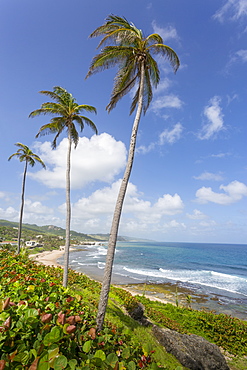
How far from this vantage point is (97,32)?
8.87 metres

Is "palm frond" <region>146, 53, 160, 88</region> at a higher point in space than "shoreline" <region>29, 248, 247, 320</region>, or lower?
higher

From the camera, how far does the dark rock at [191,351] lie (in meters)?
8.23

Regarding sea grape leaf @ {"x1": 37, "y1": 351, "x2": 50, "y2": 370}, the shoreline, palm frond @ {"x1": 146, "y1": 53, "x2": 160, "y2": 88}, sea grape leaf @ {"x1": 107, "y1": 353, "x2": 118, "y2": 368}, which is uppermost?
palm frond @ {"x1": 146, "y1": 53, "x2": 160, "y2": 88}

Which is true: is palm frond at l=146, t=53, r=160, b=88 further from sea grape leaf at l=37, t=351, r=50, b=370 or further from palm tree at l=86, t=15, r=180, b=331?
sea grape leaf at l=37, t=351, r=50, b=370

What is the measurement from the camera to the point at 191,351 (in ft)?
29.2

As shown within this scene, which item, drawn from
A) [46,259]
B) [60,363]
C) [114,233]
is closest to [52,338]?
[60,363]

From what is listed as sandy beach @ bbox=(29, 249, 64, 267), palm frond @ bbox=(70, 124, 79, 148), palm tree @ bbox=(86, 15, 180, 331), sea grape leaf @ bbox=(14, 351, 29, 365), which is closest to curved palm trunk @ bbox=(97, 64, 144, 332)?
palm tree @ bbox=(86, 15, 180, 331)

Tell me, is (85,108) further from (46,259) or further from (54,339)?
(46,259)

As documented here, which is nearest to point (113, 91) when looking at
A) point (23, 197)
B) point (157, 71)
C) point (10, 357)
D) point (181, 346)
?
point (157, 71)

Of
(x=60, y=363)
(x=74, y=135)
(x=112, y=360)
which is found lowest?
(x=112, y=360)

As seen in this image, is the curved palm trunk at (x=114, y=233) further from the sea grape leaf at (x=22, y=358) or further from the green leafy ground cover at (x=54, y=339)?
the sea grape leaf at (x=22, y=358)

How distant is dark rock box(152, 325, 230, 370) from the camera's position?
27.0ft

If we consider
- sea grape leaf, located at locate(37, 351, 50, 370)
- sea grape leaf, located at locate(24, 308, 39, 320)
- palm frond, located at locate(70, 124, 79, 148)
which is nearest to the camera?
sea grape leaf, located at locate(37, 351, 50, 370)

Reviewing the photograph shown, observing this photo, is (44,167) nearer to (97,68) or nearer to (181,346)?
(97,68)
